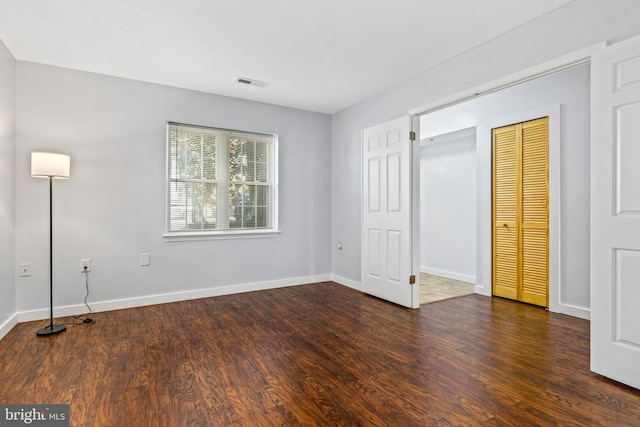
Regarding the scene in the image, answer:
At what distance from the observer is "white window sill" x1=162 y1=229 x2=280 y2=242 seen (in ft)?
13.2

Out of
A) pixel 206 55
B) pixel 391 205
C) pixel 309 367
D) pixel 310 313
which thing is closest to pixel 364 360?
pixel 309 367

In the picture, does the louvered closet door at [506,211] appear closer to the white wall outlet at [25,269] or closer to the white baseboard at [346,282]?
the white baseboard at [346,282]

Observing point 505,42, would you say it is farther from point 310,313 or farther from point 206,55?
point 310,313

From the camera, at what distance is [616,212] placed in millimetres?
2104

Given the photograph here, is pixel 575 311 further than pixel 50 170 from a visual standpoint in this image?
Yes

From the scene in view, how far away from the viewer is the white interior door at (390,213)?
3.78 m

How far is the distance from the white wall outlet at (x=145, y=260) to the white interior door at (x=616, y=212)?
418 centimetres

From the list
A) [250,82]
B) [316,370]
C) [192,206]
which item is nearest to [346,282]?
[192,206]

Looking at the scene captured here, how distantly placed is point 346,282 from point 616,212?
3.33 m

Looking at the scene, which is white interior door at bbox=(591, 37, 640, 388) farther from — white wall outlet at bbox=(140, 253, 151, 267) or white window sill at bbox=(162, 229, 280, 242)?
white wall outlet at bbox=(140, 253, 151, 267)

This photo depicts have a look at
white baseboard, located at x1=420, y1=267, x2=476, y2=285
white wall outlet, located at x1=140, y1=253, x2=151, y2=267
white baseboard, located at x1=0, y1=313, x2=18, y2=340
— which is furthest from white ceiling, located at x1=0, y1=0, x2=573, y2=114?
white baseboard, located at x1=420, y1=267, x2=476, y2=285

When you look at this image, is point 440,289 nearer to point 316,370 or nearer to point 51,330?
point 316,370

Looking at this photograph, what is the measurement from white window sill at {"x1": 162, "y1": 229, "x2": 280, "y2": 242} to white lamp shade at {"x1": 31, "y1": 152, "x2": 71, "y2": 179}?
123cm

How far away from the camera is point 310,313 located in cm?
359
